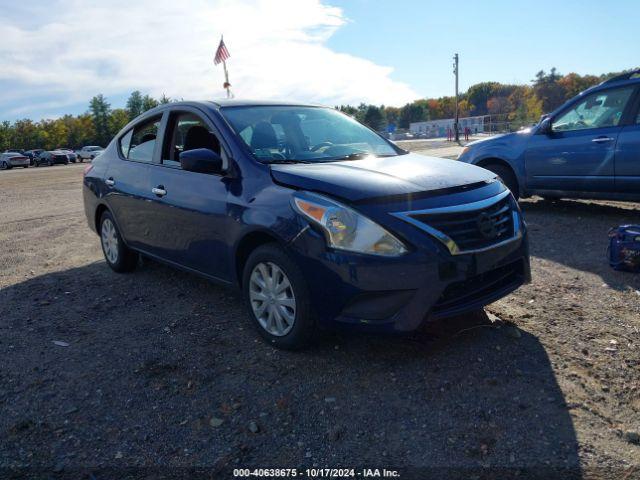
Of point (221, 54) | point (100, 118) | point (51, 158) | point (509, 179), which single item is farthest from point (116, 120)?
point (509, 179)

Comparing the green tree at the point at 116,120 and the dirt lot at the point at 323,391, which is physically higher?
the green tree at the point at 116,120

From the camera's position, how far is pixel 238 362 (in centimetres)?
342

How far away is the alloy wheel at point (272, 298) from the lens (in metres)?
3.33

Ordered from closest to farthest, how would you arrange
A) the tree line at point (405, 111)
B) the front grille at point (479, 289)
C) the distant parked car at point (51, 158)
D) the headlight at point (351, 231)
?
the headlight at point (351, 231), the front grille at point (479, 289), the distant parked car at point (51, 158), the tree line at point (405, 111)

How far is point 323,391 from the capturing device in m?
3.01

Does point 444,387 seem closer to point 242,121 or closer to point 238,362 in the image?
point 238,362

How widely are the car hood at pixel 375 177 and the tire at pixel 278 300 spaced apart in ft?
1.56

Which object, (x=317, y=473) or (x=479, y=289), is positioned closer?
(x=317, y=473)

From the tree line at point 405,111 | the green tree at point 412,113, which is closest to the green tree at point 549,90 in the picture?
the tree line at point 405,111

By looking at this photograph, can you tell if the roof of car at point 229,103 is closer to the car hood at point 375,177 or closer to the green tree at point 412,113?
the car hood at point 375,177

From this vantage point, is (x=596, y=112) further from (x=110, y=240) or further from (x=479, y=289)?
(x=110, y=240)

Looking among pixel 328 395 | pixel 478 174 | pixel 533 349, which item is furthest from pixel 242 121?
pixel 533 349

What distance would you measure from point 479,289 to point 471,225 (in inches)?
16.2

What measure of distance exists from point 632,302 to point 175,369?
343 centimetres
